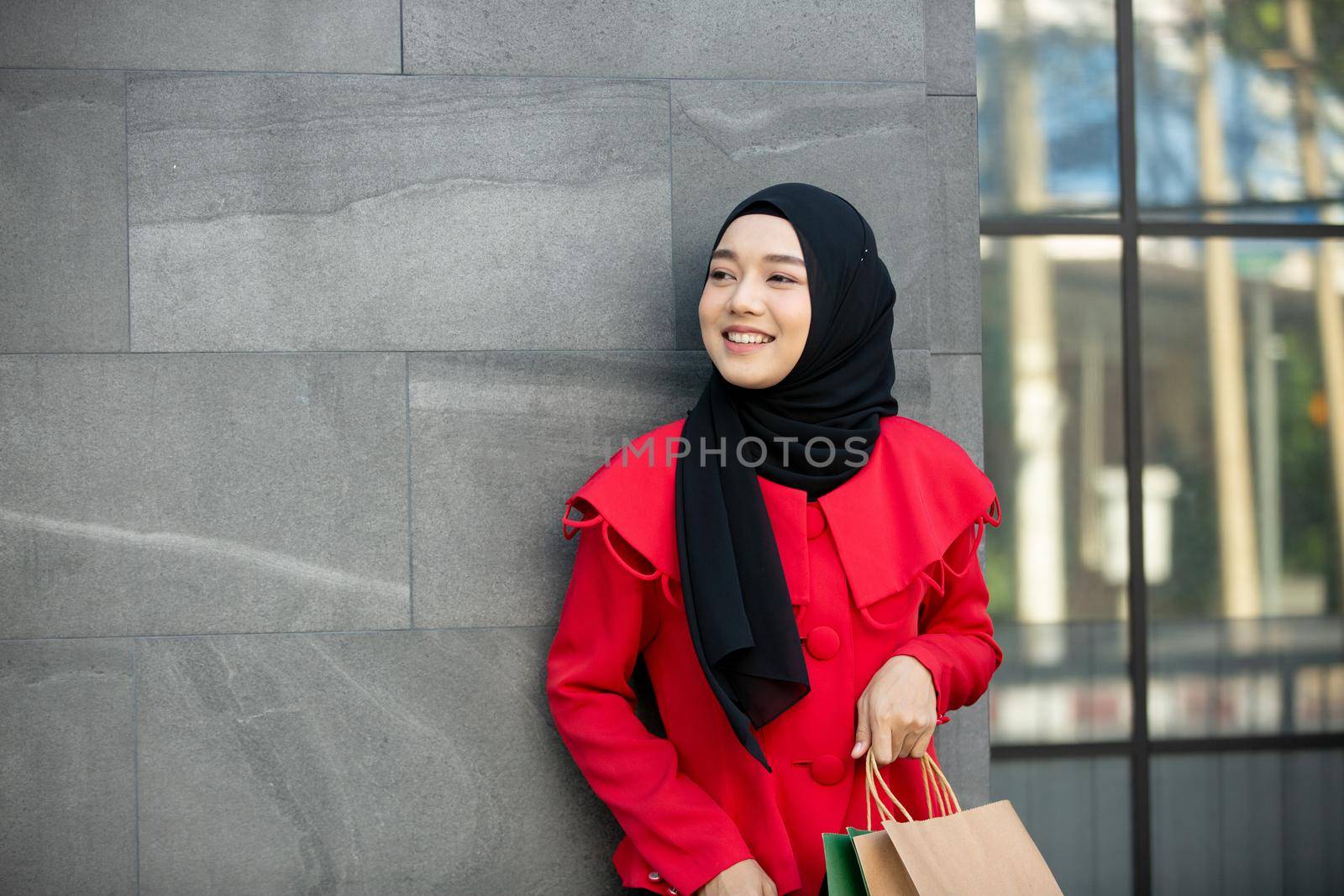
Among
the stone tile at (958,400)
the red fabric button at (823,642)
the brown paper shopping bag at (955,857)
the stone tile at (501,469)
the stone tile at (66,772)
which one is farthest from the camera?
the stone tile at (958,400)

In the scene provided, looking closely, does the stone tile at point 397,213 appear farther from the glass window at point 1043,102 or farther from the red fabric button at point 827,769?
the glass window at point 1043,102

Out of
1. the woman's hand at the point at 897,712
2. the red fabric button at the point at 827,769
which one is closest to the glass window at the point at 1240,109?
the woman's hand at the point at 897,712

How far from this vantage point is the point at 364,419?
3.00 m

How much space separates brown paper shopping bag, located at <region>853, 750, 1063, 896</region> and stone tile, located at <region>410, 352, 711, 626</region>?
47.2 inches

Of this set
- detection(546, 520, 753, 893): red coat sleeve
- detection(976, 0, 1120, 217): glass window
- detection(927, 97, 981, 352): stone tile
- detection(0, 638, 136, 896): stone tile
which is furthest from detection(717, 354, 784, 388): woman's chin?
detection(976, 0, 1120, 217): glass window

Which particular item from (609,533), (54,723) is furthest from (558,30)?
(54,723)

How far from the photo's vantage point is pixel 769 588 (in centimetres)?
243

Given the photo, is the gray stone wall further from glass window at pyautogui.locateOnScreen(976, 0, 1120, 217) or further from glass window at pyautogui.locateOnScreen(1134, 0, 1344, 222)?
glass window at pyautogui.locateOnScreen(1134, 0, 1344, 222)

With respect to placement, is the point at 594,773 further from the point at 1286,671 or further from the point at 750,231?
the point at 1286,671

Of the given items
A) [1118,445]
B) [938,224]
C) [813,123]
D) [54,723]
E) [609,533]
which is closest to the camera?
[609,533]

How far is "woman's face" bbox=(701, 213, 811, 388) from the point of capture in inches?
98.5

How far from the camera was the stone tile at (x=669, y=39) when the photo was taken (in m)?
3.05

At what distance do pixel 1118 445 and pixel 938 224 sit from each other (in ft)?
4.40

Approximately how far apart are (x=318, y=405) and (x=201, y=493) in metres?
0.38
